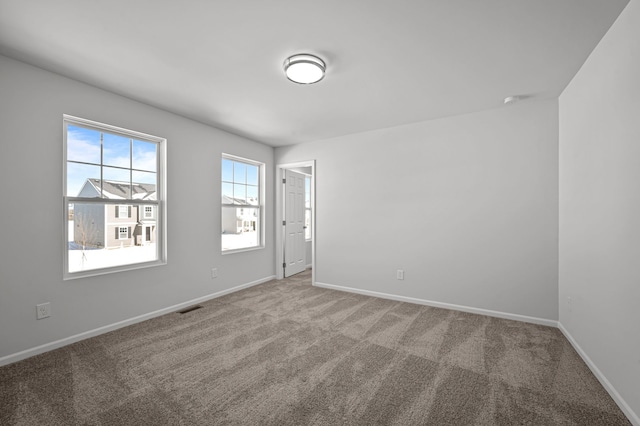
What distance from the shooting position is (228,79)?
97.9 inches

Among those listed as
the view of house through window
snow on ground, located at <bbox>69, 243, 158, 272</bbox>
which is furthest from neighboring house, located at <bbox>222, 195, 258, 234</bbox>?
the view of house through window

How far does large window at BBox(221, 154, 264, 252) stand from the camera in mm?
4129

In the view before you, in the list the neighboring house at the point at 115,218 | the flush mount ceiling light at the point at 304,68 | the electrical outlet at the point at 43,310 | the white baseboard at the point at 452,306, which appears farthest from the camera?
the white baseboard at the point at 452,306

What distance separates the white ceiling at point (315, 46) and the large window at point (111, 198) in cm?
53

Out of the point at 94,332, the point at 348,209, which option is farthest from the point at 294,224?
the point at 94,332

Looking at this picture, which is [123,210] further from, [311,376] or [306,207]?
[306,207]

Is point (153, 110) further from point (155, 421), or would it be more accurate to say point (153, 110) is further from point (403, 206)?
point (403, 206)

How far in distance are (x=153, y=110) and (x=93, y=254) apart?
175 centimetres

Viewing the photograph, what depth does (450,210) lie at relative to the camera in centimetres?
343

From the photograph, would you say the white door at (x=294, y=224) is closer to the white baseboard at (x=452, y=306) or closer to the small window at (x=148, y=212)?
the white baseboard at (x=452, y=306)

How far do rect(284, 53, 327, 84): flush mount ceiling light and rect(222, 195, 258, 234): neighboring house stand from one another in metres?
2.43

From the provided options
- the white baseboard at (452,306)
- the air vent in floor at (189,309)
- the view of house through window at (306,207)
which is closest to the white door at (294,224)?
the view of house through window at (306,207)

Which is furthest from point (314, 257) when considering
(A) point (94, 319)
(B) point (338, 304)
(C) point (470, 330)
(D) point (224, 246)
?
(A) point (94, 319)

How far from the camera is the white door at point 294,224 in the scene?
5.15 metres
